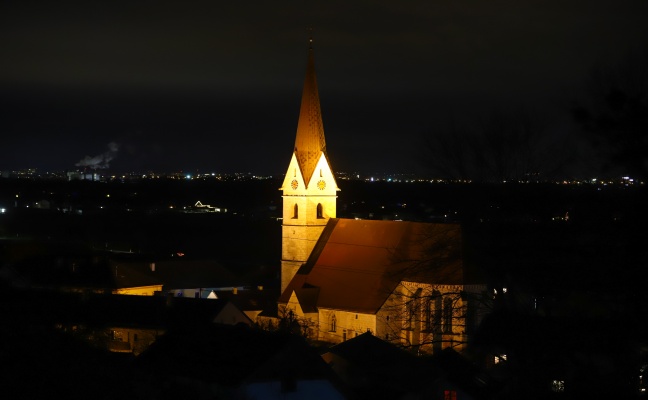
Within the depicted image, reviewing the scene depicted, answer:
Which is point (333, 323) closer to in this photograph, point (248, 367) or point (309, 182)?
point (309, 182)

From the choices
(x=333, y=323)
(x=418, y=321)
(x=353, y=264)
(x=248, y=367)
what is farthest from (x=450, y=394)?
(x=353, y=264)

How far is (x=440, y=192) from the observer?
29344 millimetres

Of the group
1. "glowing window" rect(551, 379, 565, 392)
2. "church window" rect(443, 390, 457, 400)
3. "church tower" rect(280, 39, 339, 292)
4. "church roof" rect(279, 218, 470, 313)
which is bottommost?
"church window" rect(443, 390, 457, 400)

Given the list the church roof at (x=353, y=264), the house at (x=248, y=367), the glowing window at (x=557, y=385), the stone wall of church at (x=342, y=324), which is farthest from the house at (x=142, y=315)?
the glowing window at (x=557, y=385)

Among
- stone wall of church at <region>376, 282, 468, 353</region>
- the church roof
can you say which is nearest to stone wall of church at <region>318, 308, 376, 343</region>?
the church roof

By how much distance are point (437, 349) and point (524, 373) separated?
1748 cm

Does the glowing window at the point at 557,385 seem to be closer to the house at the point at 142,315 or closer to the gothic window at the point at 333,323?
the house at the point at 142,315

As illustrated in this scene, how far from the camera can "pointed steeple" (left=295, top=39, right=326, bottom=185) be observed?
58.0m

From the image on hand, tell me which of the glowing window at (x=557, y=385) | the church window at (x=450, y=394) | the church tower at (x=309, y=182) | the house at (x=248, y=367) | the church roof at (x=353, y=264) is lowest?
the church window at (x=450, y=394)

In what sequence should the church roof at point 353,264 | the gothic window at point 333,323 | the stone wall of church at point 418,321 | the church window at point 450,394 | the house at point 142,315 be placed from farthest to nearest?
the gothic window at point 333,323 → the church roof at point 353,264 → the house at point 142,315 → the church window at point 450,394 → the stone wall of church at point 418,321

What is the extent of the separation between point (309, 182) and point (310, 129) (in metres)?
2.86

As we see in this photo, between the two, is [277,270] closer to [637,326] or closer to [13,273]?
[13,273]

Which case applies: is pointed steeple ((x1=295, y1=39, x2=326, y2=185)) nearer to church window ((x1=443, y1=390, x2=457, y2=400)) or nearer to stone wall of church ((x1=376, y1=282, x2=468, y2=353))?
stone wall of church ((x1=376, y1=282, x2=468, y2=353))

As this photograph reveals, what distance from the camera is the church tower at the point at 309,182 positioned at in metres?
58.2
